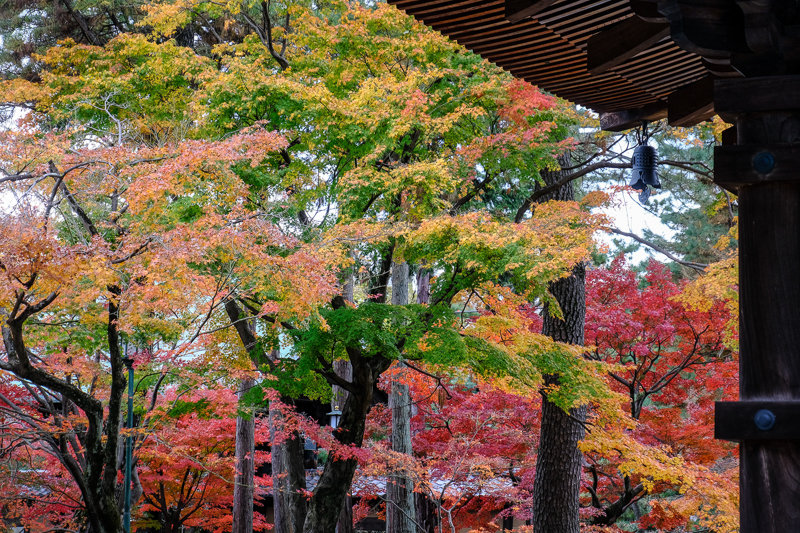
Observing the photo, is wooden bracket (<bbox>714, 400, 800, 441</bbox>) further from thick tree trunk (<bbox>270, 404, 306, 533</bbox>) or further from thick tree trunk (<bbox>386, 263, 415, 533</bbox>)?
thick tree trunk (<bbox>386, 263, 415, 533</bbox>)

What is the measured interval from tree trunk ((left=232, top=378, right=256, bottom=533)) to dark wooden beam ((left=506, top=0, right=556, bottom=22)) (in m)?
10.7

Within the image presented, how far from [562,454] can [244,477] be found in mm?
6431

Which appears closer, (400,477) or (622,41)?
(622,41)

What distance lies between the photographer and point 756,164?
1753 mm

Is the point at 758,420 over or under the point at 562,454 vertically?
under

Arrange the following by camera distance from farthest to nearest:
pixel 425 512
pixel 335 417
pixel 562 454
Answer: pixel 335 417 < pixel 425 512 < pixel 562 454

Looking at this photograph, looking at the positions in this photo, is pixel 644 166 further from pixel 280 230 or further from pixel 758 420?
pixel 280 230

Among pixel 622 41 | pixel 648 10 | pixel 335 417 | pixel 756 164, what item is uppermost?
pixel 335 417

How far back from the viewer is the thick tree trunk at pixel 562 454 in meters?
9.29

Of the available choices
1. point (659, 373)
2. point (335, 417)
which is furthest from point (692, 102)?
point (335, 417)

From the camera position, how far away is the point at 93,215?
9.75 m

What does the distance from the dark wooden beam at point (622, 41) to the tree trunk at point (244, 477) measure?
1062 cm

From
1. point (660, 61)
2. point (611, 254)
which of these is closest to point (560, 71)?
point (660, 61)

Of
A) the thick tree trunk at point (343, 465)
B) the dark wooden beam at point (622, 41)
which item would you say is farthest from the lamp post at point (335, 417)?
the dark wooden beam at point (622, 41)
